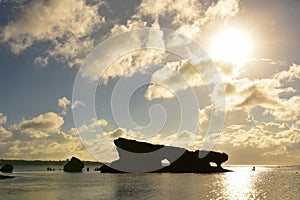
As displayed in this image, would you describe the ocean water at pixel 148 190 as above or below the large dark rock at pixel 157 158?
below

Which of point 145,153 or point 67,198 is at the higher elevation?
point 145,153

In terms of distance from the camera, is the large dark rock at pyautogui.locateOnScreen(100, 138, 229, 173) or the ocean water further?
the large dark rock at pyautogui.locateOnScreen(100, 138, 229, 173)

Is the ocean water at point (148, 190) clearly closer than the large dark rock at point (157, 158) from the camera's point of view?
Yes

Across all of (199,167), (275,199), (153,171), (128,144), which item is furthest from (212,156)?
(275,199)

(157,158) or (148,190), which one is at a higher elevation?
(157,158)

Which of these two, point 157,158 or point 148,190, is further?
point 157,158

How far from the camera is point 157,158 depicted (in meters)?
166

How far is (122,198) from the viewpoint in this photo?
2361 inches

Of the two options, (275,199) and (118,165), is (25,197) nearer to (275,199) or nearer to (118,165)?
(275,199)

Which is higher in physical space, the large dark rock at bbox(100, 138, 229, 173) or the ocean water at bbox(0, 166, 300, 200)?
the large dark rock at bbox(100, 138, 229, 173)

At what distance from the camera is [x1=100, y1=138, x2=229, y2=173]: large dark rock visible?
530 feet

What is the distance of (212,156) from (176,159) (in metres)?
16.3

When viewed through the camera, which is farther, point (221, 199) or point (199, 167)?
point (199, 167)

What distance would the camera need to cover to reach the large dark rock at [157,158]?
161625 millimetres
